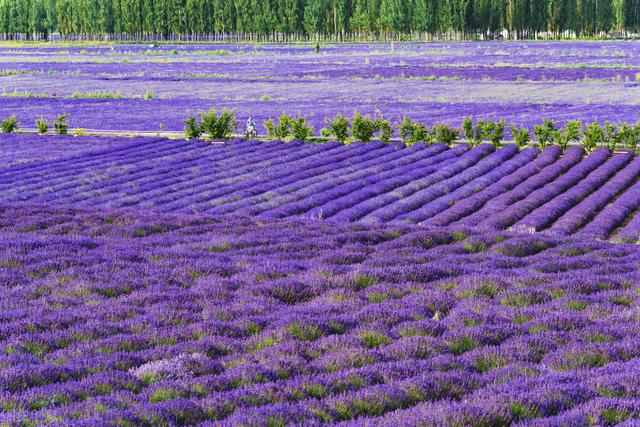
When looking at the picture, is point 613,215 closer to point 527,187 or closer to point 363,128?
point 527,187

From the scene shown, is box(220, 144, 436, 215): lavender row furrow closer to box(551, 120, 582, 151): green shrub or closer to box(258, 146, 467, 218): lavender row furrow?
box(258, 146, 467, 218): lavender row furrow

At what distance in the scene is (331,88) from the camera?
85.2 meters

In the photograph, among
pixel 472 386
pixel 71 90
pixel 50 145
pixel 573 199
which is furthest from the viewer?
pixel 71 90

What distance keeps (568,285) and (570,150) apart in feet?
71.3

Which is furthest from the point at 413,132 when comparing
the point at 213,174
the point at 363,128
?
the point at 213,174

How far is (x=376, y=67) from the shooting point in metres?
118

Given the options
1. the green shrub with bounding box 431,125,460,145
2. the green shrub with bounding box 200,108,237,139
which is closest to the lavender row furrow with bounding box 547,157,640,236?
the green shrub with bounding box 431,125,460,145

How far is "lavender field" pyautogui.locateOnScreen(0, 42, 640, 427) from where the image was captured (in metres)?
9.09

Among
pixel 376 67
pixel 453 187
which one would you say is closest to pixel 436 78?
pixel 376 67

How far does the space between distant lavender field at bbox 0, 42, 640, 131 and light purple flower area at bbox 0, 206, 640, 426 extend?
34.2 metres

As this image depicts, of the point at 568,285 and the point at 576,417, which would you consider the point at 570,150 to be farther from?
the point at 576,417

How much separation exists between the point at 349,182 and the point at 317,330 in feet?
56.7

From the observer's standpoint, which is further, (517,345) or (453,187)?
(453,187)

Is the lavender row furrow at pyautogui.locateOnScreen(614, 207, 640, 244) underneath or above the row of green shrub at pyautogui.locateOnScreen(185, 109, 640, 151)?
underneath
